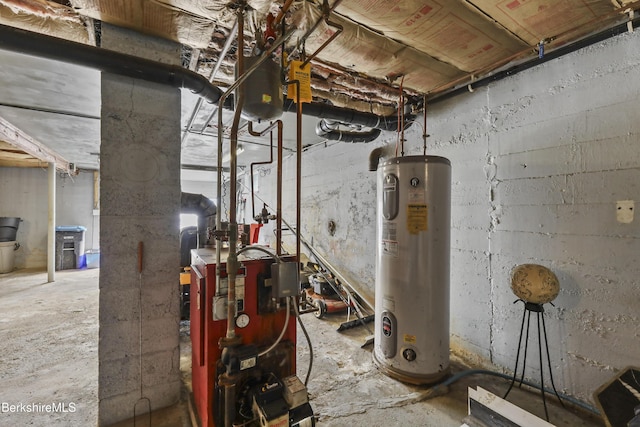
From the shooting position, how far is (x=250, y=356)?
1324 millimetres

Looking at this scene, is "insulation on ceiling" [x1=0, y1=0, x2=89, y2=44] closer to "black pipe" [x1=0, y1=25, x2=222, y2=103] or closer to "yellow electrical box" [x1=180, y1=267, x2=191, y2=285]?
"black pipe" [x1=0, y1=25, x2=222, y2=103]

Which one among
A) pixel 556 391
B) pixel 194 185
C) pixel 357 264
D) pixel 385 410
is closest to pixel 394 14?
pixel 385 410

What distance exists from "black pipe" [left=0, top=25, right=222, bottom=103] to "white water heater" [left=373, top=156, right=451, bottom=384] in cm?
153

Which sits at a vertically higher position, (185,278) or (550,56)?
(550,56)

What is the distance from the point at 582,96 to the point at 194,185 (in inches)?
373

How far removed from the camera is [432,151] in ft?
9.12

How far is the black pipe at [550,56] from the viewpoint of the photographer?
1.63m

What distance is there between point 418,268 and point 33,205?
8349 millimetres

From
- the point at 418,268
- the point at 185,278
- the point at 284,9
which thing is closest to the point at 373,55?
the point at 284,9

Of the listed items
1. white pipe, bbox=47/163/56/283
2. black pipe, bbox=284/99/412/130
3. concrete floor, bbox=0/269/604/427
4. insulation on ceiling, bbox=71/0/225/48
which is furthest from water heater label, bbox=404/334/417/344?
white pipe, bbox=47/163/56/283

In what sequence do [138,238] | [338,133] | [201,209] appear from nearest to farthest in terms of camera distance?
[138,238], [201,209], [338,133]

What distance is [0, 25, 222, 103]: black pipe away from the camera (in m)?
1.36

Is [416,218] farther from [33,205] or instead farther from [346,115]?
[33,205]

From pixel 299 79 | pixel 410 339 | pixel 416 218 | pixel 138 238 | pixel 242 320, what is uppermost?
pixel 299 79
